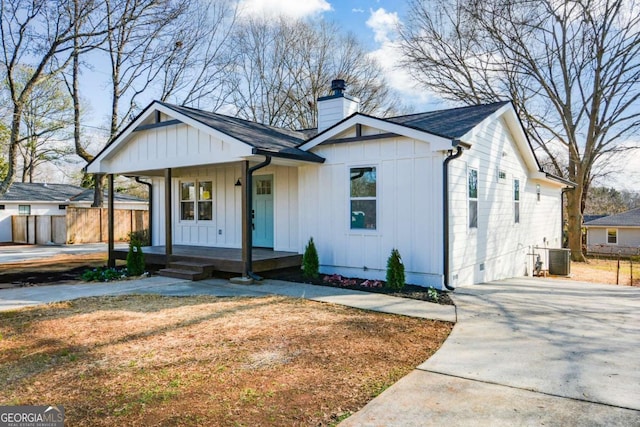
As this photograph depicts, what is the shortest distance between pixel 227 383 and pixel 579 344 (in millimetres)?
3941

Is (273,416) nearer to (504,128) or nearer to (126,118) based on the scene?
(504,128)

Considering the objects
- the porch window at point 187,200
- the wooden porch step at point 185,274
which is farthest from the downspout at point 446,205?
the porch window at point 187,200

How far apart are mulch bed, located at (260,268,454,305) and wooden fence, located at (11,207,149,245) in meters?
14.0

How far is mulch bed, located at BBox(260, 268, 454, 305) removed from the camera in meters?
7.42

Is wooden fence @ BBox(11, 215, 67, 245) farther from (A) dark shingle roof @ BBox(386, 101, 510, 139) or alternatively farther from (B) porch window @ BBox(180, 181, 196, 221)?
(A) dark shingle roof @ BBox(386, 101, 510, 139)

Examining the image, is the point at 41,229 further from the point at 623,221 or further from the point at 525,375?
the point at 623,221

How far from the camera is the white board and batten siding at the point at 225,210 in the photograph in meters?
10.5

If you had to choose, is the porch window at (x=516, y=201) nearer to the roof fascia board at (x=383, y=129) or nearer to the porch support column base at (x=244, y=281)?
the roof fascia board at (x=383, y=129)

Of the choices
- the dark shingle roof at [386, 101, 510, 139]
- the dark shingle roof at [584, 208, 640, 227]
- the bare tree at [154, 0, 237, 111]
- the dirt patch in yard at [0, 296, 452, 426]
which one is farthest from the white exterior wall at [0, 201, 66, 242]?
the dark shingle roof at [584, 208, 640, 227]

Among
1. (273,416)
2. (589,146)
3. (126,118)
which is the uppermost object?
(126,118)

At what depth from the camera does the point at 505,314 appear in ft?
21.0

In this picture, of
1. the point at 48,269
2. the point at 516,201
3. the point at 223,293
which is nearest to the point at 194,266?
the point at 223,293

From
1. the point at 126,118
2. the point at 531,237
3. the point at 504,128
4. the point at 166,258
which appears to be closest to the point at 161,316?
the point at 166,258

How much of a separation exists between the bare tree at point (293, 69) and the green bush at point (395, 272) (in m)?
21.2
